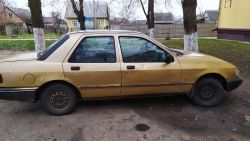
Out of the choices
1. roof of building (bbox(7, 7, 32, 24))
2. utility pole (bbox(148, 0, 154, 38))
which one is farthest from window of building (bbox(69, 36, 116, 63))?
roof of building (bbox(7, 7, 32, 24))

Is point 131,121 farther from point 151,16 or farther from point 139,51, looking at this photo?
point 151,16

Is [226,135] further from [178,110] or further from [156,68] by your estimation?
[156,68]

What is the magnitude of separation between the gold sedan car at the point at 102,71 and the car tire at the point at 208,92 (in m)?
0.02

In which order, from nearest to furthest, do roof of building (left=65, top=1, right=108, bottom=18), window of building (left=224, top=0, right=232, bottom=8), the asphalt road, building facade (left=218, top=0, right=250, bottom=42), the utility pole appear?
the asphalt road < the utility pole < building facade (left=218, top=0, right=250, bottom=42) < window of building (left=224, top=0, right=232, bottom=8) < roof of building (left=65, top=1, right=108, bottom=18)

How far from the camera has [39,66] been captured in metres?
3.16

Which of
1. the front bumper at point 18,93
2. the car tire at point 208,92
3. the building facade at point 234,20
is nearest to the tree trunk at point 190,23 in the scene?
the car tire at point 208,92

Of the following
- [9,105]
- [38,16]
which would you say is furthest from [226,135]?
[38,16]

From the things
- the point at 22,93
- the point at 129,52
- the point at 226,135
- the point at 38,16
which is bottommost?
the point at 226,135

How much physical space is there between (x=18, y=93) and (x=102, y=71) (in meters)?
1.49

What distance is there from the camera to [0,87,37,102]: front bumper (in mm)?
3115

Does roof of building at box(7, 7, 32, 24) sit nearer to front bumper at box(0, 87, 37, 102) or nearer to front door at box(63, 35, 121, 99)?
front bumper at box(0, 87, 37, 102)

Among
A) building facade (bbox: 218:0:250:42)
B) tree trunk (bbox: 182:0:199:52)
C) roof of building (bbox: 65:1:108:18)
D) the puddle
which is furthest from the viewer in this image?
roof of building (bbox: 65:1:108:18)

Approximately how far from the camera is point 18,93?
3.14 meters

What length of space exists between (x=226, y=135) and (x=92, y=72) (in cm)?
243
